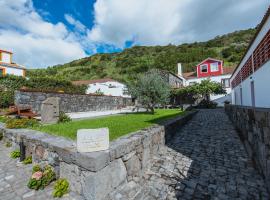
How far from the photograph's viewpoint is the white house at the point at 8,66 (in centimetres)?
2162

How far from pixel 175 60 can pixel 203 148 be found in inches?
1675

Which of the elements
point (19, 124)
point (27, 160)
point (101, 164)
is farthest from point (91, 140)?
point (19, 124)

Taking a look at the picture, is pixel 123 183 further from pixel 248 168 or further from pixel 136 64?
pixel 136 64

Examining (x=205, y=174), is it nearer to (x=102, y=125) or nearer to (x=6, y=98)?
(x=102, y=125)

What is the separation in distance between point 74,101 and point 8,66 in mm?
14570

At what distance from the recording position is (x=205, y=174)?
3.68 m

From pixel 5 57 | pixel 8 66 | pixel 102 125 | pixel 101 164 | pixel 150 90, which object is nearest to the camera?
pixel 101 164

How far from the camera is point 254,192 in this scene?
3.05 meters

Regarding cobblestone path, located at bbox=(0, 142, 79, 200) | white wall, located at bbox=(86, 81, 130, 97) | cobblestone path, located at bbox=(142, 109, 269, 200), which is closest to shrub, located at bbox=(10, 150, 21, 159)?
cobblestone path, located at bbox=(0, 142, 79, 200)

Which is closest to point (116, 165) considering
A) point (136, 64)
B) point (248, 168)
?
point (248, 168)

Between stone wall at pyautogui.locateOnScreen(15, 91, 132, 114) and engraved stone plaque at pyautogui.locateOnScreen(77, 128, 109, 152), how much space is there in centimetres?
922

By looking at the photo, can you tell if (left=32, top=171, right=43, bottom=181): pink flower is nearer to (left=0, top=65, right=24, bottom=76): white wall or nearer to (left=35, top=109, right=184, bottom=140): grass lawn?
(left=35, top=109, right=184, bottom=140): grass lawn

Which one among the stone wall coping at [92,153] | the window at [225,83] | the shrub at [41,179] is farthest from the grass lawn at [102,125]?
the window at [225,83]

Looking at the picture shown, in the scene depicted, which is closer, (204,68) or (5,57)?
(5,57)
